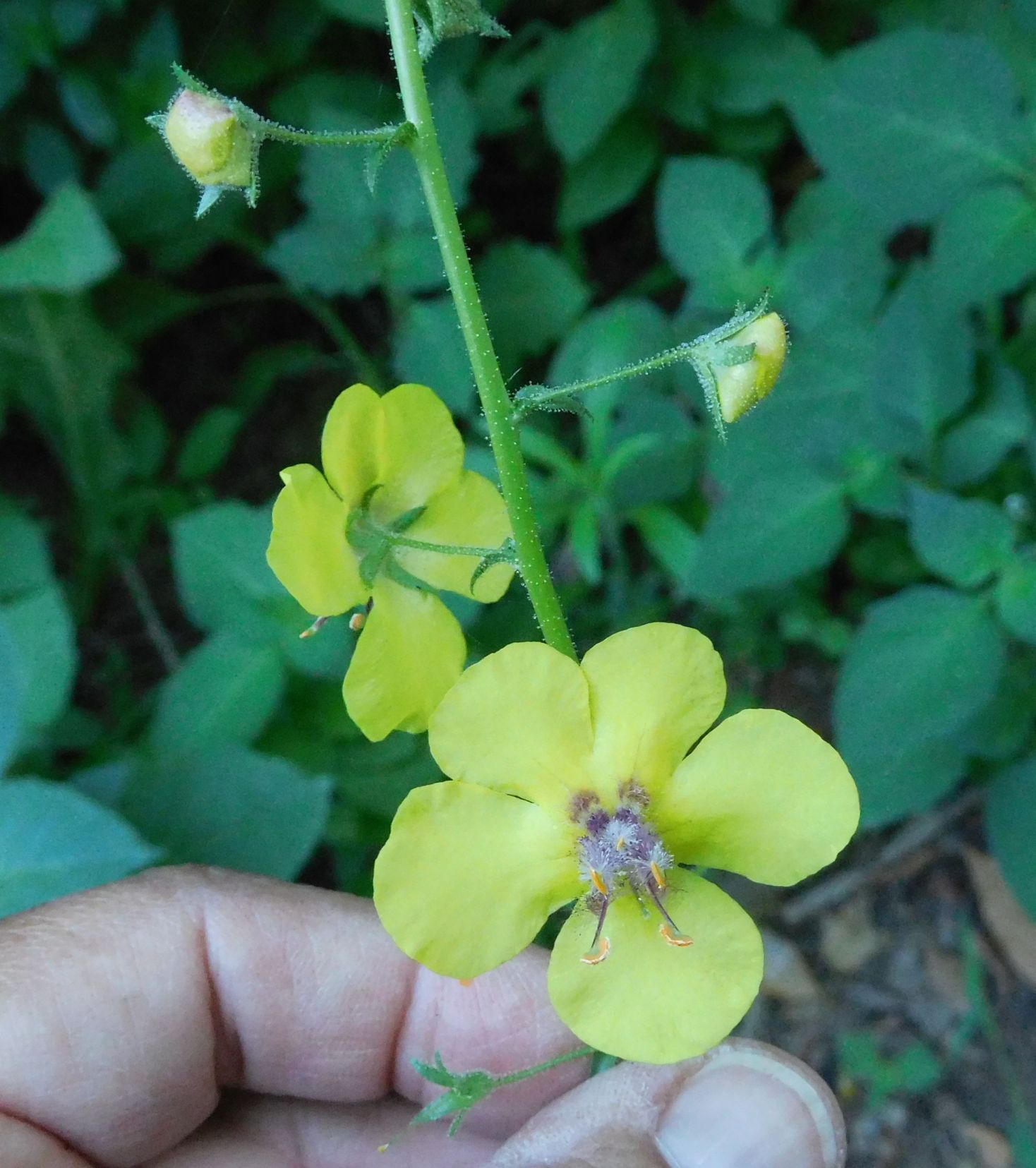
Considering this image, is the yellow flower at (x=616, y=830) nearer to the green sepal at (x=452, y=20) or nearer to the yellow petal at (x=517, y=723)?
the yellow petal at (x=517, y=723)

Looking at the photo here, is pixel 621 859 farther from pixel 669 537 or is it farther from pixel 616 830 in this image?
pixel 669 537

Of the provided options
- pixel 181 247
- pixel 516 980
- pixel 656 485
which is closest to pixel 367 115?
pixel 181 247

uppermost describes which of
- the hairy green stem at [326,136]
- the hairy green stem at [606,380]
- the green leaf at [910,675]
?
the hairy green stem at [326,136]

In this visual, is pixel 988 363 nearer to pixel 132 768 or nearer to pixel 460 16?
pixel 460 16

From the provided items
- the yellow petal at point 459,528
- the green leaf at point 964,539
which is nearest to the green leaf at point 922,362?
the green leaf at point 964,539

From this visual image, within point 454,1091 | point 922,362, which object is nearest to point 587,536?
point 922,362

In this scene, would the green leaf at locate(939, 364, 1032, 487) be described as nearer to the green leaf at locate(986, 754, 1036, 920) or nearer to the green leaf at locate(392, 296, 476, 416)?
the green leaf at locate(986, 754, 1036, 920)
